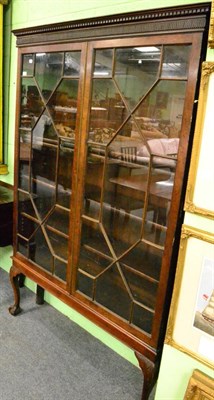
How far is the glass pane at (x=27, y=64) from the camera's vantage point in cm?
179

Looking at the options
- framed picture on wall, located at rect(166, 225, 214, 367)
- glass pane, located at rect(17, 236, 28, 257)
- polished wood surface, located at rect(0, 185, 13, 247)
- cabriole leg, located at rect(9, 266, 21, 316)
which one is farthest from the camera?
polished wood surface, located at rect(0, 185, 13, 247)

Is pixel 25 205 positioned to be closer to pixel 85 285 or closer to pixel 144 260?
pixel 85 285

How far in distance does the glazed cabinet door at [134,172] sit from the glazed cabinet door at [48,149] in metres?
0.13

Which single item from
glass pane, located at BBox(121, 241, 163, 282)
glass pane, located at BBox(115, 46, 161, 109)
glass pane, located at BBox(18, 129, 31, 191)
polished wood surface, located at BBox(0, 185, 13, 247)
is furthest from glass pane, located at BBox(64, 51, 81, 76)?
polished wood surface, located at BBox(0, 185, 13, 247)

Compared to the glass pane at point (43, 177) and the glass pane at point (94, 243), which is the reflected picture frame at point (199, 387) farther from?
the glass pane at point (43, 177)

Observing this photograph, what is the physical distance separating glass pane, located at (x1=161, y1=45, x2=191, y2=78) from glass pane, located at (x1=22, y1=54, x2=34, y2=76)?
886mm

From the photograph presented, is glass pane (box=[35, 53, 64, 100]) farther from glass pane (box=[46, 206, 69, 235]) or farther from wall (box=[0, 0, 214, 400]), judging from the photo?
glass pane (box=[46, 206, 69, 235])

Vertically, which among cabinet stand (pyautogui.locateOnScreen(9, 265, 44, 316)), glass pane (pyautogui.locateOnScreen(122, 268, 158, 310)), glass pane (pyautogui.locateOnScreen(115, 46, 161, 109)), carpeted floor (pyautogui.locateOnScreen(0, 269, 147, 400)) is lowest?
carpeted floor (pyautogui.locateOnScreen(0, 269, 147, 400))

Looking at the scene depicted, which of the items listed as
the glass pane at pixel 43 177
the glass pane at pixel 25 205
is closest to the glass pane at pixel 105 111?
the glass pane at pixel 43 177

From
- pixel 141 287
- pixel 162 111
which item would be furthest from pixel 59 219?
pixel 162 111

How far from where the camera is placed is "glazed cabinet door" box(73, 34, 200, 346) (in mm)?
1204

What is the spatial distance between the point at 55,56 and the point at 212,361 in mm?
1569

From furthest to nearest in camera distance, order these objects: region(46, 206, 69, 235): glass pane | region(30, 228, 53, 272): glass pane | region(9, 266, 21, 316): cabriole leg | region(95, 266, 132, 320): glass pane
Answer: region(9, 266, 21, 316): cabriole leg → region(30, 228, 53, 272): glass pane → region(46, 206, 69, 235): glass pane → region(95, 266, 132, 320): glass pane

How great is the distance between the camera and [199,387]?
1174 millimetres
